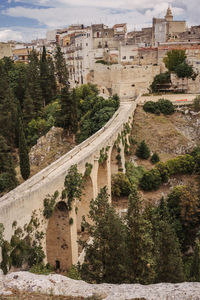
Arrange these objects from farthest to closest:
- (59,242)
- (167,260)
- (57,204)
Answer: (59,242), (57,204), (167,260)

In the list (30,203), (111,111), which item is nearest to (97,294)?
(30,203)

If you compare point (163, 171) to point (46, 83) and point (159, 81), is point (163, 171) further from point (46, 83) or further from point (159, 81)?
point (46, 83)

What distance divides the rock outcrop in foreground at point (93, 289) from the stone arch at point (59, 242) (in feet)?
28.7

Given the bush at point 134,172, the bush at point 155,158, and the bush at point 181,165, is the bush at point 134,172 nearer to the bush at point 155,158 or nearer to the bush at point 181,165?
the bush at point 155,158

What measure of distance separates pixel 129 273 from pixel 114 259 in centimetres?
76

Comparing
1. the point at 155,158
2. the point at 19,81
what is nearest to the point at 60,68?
the point at 19,81

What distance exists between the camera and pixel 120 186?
88.8 ft

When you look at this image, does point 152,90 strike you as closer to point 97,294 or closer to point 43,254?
point 43,254

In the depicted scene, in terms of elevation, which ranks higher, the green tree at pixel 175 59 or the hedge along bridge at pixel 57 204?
the green tree at pixel 175 59

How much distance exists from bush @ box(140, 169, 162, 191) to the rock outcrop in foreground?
858 inches

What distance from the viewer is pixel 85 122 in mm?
35969

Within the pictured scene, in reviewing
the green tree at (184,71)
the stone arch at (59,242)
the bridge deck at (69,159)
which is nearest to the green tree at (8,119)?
the bridge deck at (69,159)

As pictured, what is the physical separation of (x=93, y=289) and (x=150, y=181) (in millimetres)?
22262

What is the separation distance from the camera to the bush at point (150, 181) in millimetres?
28781
